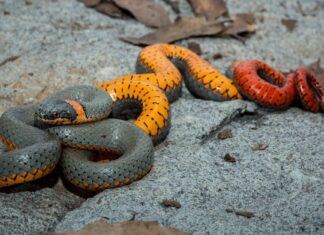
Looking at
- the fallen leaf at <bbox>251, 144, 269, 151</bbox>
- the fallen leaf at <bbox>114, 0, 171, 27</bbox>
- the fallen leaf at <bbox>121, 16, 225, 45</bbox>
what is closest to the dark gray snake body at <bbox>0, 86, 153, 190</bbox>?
the fallen leaf at <bbox>251, 144, 269, 151</bbox>

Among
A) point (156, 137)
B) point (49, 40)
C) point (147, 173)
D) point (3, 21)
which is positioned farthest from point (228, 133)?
point (3, 21)

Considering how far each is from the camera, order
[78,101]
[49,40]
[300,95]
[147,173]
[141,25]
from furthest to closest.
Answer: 1. [141,25]
2. [49,40]
3. [300,95]
4. [78,101]
5. [147,173]

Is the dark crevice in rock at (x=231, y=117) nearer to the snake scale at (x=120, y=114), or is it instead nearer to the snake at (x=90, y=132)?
the snake scale at (x=120, y=114)

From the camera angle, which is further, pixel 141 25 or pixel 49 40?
pixel 141 25

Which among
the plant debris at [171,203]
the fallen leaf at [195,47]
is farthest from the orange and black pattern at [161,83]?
the plant debris at [171,203]

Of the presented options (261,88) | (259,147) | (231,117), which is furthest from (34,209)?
(261,88)

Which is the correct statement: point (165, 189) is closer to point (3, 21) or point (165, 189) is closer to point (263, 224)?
point (263, 224)

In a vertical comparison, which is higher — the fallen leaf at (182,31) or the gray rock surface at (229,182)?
the fallen leaf at (182,31)
